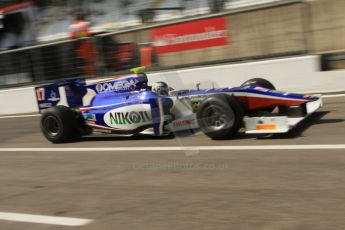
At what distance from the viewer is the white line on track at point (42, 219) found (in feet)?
14.2

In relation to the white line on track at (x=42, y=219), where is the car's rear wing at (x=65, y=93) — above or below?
above

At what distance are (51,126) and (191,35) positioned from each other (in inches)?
183

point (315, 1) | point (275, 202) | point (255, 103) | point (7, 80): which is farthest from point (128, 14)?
point (275, 202)

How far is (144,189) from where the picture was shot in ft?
16.7

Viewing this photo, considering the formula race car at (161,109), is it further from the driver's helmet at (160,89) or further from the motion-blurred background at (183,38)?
the motion-blurred background at (183,38)

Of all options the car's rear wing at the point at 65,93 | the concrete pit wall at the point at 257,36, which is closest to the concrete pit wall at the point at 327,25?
the concrete pit wall at the point at 257,36

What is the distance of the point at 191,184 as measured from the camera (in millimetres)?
5070

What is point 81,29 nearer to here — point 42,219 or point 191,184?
point 191,184

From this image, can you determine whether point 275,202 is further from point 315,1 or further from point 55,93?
point 315,1

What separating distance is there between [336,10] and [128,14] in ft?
20.1

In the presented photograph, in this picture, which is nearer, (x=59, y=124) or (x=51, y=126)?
(x=59, y=124)

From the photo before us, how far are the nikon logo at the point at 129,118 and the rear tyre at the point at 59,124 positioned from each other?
2.86 feet

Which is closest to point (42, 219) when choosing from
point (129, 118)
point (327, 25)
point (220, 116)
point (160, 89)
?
point (220, 116)

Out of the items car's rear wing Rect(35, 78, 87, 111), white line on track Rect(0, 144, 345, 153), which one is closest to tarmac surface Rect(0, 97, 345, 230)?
white line on track Rect(0, 144, 345, 153)
